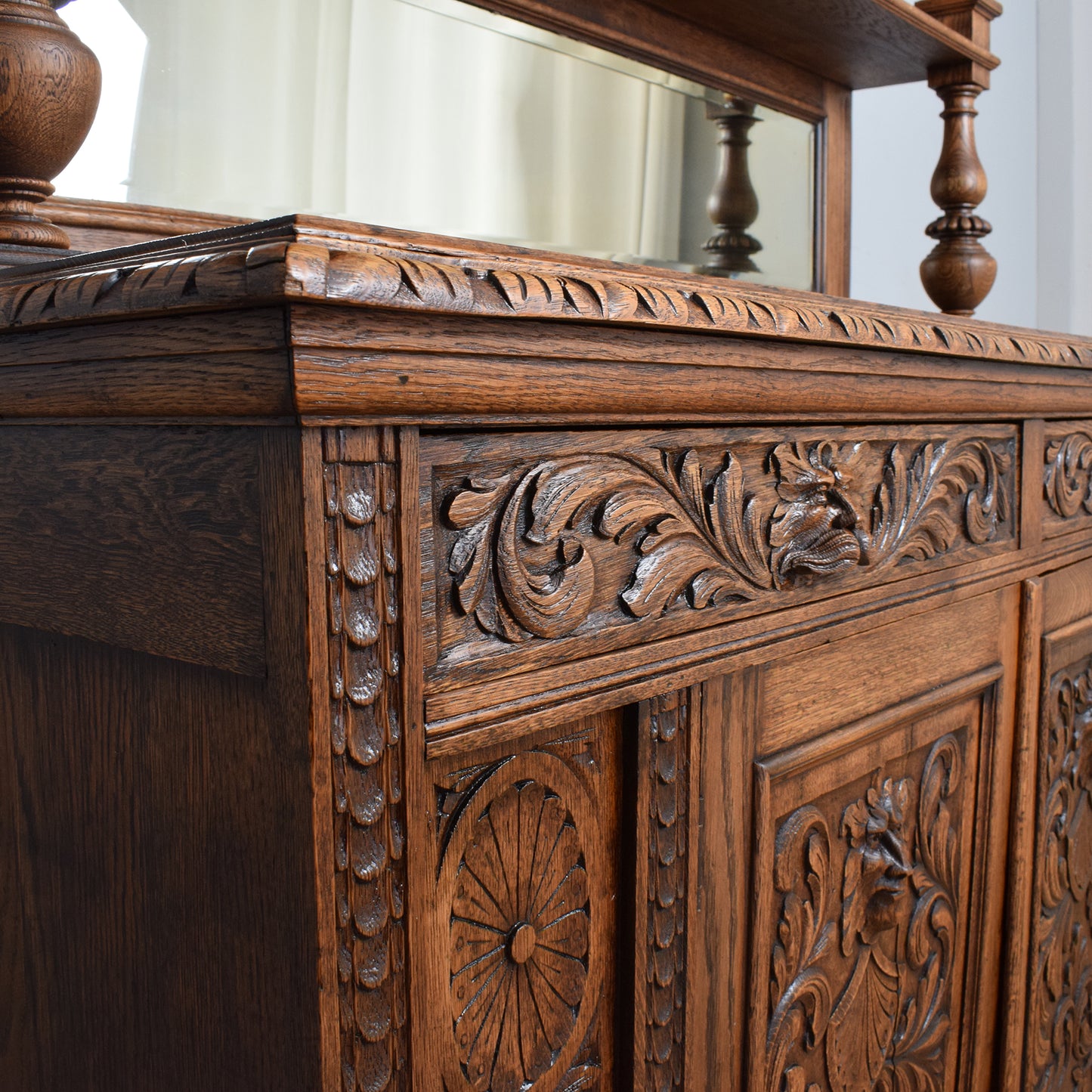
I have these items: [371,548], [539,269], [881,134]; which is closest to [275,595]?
[371,548]

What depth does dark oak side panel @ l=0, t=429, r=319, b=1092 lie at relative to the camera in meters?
0.38

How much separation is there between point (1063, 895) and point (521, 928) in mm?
685

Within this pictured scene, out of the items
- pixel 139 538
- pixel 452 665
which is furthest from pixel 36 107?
pixel 452 665

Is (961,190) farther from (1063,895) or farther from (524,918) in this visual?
(524,918)

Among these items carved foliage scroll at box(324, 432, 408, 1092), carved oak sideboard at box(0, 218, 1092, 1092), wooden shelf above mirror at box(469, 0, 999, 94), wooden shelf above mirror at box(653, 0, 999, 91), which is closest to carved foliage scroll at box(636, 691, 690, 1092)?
carved oak sideboard at box(0, 218, 1092, 1092)

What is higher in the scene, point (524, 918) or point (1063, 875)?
point (524, 918)

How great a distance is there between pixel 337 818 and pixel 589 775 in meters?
0.14

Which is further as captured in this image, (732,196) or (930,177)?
(930,177)

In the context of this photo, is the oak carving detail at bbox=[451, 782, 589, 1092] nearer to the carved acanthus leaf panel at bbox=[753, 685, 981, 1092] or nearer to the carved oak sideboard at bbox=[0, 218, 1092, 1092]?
the carved oak sideboard at bbox=[0, 218, 1092, 1092]

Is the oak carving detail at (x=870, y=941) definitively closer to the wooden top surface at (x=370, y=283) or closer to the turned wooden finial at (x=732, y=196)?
the wooden top surface at (x=370, y=283)

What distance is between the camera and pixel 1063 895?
3.11ft

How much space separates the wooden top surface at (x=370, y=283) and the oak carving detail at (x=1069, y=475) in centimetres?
47

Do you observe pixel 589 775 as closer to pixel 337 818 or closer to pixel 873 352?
pixel 337 818

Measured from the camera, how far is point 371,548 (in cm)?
37
